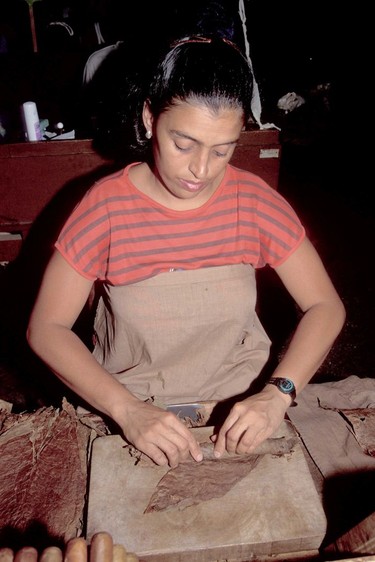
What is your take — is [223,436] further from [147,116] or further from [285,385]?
[147,116]

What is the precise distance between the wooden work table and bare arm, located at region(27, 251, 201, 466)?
2110 millimetres

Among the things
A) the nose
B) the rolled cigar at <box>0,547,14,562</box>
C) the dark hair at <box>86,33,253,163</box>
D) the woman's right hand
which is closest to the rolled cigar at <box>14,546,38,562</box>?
the rolled cigar at <box>0,547,14,562</box>

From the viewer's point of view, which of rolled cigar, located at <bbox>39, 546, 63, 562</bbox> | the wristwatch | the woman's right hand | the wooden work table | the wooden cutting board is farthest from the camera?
the wooden work table

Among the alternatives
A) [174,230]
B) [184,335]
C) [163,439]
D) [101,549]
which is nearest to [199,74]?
[174,230]

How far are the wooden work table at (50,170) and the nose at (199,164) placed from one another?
7.36ft

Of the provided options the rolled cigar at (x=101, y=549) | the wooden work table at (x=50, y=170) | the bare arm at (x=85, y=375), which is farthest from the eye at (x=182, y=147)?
the wooden work table at (x=50, y=170)

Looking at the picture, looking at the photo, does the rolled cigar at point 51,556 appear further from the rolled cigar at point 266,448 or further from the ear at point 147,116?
the ear at point 147,116

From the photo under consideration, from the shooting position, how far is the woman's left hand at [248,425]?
4.74 ft

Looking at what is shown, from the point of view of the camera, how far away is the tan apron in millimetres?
1809

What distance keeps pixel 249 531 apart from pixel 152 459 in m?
0.37

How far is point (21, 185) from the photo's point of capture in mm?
3650

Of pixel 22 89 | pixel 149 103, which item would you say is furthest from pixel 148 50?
pixel 22 89

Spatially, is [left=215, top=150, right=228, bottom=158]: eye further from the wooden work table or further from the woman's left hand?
the wooden work table

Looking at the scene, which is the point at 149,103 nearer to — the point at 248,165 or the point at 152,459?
the point at 152,459
